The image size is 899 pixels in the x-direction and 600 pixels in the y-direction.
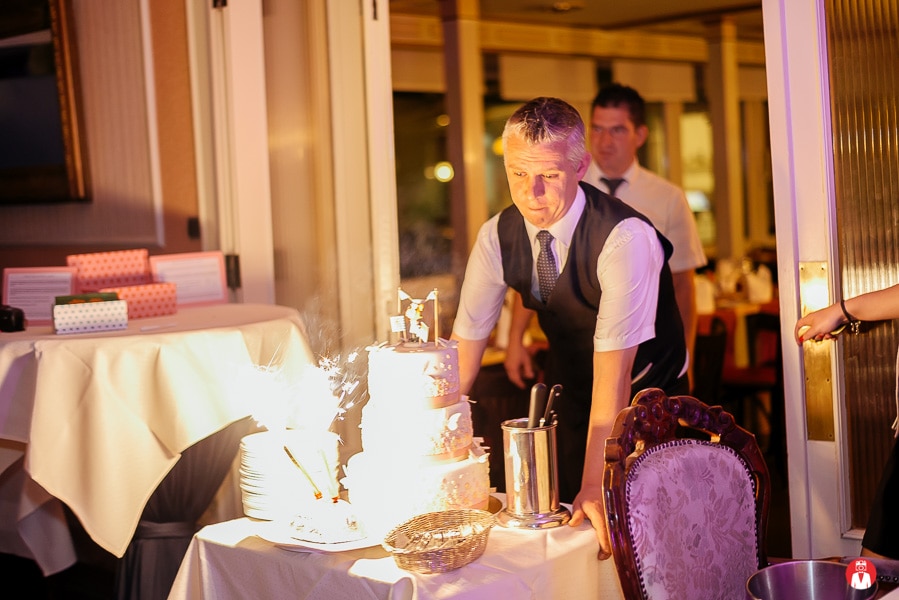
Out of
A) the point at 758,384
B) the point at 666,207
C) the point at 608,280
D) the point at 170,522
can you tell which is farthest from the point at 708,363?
the point at 170,522

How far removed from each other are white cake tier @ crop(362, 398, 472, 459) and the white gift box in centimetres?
120

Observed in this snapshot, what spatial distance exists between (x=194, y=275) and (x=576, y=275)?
1.50 m

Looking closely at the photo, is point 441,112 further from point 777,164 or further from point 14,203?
point 777,164

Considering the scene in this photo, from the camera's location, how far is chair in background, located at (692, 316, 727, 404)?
5.11 metres

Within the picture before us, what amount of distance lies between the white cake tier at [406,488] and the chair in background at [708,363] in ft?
10.7

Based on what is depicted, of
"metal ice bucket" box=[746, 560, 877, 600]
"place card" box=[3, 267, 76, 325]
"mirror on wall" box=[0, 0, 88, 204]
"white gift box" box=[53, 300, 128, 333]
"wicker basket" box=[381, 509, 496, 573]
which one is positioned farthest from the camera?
"mirror on wall" box=[0, 0, 88, 204]

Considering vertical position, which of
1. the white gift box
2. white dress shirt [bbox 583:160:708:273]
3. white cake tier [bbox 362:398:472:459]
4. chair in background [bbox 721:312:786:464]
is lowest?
chair in background [bbox 721:312:786:464]

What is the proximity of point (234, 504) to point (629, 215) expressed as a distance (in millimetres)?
2021

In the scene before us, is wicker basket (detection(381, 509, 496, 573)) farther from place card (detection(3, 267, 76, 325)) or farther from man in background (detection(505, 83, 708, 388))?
man in background (detection(505, 83, 708, 388))

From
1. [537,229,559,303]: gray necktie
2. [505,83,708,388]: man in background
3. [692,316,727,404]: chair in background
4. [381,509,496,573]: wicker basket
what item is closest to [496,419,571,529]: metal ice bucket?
[381,509,496,573]: wicker basket

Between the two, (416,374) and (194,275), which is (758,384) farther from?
(416,374)

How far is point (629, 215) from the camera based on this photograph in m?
2.57

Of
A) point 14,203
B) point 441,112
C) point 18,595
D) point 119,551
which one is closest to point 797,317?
point 119,551

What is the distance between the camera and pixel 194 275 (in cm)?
357
